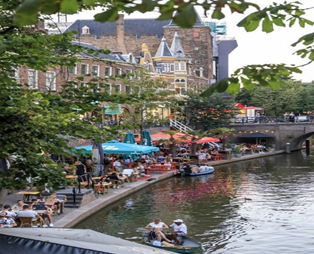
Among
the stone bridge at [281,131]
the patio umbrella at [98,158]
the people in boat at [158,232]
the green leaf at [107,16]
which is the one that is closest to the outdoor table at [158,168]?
the patio umbrella at [98,158]

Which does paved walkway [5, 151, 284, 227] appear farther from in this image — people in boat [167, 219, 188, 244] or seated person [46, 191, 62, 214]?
people in boat [167, 219, 188, 244]

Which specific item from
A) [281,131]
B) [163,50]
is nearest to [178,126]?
[281,131]

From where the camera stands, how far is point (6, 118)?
1228cm

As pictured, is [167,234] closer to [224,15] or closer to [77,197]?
[77,197]

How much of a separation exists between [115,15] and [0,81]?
8.72 m

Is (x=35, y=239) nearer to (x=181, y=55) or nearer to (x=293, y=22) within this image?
(x=293, y=22)

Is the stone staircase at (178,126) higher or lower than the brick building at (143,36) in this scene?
lower

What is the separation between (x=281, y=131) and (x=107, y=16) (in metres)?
71.4

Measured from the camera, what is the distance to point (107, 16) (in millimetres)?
4250

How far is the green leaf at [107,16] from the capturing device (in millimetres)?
4234

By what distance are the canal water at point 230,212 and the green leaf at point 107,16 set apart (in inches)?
665

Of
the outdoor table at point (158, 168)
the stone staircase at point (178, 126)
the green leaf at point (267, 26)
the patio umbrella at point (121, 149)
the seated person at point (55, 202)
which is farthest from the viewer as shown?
the stone staircase at point (178, 126)

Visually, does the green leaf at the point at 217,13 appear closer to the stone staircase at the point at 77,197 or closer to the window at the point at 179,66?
the stone staircase at the point at 77,197

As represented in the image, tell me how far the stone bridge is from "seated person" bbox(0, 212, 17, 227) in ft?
184
